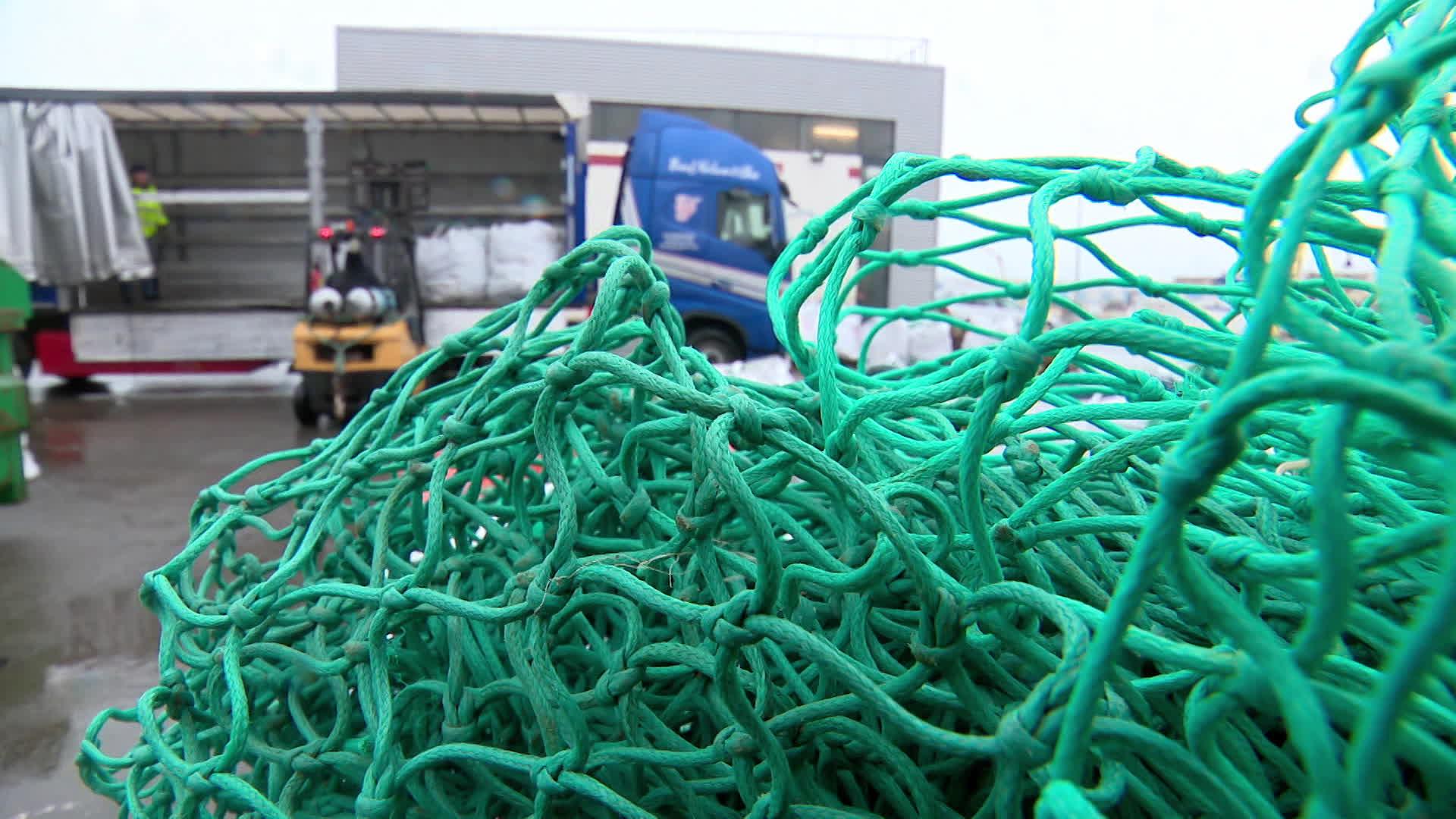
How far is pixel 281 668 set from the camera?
0.93 m

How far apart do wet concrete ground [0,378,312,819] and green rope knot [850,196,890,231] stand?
1.78 m

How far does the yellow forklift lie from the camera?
6.05 metres

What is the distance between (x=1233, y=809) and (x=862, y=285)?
12.4m

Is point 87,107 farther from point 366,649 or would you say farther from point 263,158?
point 366,649

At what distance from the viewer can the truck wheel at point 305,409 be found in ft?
20.2

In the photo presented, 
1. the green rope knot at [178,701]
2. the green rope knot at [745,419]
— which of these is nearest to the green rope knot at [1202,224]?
the green rope knot at [745,419]

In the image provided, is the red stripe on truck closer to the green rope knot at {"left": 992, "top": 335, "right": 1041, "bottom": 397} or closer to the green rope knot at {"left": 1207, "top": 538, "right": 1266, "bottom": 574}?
the green rope knot at {"left": 992, "top": 335, "right": 1041, "bottom": 397}

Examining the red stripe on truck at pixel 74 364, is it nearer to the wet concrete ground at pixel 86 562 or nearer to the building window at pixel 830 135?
the wet concrete ground at pixel 86 562

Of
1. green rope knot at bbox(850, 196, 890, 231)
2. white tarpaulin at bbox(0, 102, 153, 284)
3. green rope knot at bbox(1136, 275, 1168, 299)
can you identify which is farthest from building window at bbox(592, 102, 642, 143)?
green rope knot at bbox(850, 196, 890, 231)

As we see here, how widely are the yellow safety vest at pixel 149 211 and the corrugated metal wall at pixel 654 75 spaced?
5.44 m

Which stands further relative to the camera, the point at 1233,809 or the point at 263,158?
the point at 263,158

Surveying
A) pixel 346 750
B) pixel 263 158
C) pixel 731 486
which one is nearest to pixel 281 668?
pixel 346 750

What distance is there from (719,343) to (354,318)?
9.99ft

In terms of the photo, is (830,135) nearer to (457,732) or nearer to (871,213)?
(871,213)
